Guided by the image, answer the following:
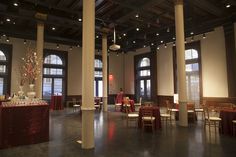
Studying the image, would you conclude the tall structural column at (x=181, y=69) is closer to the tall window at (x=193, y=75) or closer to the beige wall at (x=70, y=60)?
the tall window at (x=193, y=75)

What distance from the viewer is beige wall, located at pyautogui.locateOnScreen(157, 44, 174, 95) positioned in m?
13.4

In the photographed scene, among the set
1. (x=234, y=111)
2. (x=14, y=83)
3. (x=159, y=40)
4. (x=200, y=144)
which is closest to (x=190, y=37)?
(x=159, y=40)

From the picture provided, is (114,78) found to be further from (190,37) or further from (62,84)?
(190,37)

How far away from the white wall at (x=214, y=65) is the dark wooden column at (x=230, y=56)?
34 centimetres

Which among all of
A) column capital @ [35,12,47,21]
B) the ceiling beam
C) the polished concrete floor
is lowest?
the polished concrete floor

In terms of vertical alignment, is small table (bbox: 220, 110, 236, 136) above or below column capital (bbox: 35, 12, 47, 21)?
below

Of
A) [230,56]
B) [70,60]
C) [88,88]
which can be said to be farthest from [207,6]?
[70,60]

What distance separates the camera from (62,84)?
14.4 meters

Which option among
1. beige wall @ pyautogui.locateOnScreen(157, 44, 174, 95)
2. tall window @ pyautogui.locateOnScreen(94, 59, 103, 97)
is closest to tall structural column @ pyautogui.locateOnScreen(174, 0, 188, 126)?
beige wall @ pyautogui.locateOnScreen(157, 44, 174, 95)

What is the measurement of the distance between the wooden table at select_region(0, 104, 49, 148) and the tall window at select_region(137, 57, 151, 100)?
1118cm

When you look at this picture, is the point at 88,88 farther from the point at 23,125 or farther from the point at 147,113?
the point at 147,113

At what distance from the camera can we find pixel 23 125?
4746 millimetres

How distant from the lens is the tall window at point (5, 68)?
11906 millimetres

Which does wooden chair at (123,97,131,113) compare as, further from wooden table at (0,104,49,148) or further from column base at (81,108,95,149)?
column base at (81,108,95,149)
